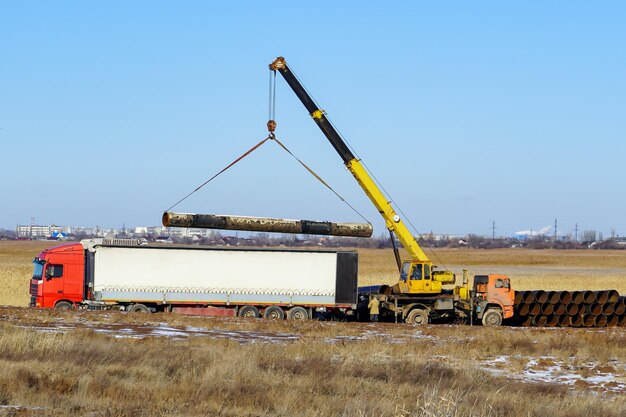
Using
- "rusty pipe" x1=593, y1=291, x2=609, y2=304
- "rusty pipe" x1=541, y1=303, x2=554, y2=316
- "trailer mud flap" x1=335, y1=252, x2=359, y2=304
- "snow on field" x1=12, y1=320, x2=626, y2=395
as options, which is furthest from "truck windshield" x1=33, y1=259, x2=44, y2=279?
"rusty pipe" x1=593, y1=291, x2=609, y2=304

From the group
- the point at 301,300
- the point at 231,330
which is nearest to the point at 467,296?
the point at 301,300

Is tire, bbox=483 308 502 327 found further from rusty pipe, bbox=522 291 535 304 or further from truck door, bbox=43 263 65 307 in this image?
truck door, bbox=43 263 65 307

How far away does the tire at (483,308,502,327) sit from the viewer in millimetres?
38500

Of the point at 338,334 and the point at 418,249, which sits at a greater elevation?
the point at 418,249

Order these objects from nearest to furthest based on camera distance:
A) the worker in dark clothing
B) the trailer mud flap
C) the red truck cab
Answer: the trailer mud flap < the red truck cab < the worker in dark clothing

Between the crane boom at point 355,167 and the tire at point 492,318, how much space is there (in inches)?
144

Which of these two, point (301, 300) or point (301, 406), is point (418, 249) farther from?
point (301, 406)

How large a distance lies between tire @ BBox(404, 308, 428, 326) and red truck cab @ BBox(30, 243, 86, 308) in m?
14.2

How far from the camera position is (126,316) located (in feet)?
112

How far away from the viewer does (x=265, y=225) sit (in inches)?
1437

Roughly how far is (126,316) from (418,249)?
1253 centimetres

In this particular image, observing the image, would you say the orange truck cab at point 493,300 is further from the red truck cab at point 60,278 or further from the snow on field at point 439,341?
the red truck cab at point 60,278

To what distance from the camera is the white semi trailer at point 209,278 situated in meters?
37.8

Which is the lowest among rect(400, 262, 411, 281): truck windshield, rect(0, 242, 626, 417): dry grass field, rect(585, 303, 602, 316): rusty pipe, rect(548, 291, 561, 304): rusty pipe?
rect(0, 242, 626, 417): dry grass field
